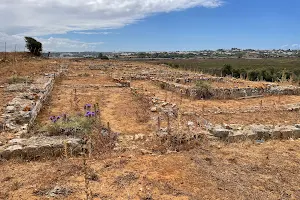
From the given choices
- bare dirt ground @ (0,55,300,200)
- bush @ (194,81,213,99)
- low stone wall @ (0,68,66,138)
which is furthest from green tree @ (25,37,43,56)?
bare dirt ground @ (0,55,300,200)

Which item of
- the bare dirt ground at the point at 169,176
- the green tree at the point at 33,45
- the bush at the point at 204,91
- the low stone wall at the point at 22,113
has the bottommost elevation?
the bare dirt ground at the point at 169,176

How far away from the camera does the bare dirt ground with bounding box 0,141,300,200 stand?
4.57 m

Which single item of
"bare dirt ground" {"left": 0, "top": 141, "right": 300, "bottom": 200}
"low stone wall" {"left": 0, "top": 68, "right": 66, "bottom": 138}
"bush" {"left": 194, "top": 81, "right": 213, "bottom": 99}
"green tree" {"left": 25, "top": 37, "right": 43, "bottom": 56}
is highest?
"green tree" {"left": 25, "top": 37, "right": 43, "bottom": 56}

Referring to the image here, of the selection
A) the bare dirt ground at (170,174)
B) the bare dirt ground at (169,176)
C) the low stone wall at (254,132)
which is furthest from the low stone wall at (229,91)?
the bare dirt ground at (169,176)

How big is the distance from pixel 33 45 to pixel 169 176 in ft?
107

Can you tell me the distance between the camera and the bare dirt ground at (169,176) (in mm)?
4566

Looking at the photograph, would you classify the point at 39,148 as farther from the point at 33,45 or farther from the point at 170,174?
the point at 33,45

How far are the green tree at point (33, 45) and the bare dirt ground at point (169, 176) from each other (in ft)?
101

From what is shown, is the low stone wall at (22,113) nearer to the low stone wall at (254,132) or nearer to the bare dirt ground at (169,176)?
the bare dirt ground at (169,176)

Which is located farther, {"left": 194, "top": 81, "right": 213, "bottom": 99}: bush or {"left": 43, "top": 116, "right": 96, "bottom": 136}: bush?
{"left": 194, "top": 81, "right": 213, "bottom": 99}: bush

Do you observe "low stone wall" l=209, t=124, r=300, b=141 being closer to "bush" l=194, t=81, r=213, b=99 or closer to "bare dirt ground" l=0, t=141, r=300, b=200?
"bare dirt ground" l=0, t=141, r=300, b=200

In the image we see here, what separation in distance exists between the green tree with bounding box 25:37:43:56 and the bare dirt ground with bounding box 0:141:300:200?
3077 centimetres

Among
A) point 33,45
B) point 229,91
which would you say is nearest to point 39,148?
point 229,91

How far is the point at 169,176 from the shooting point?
200 inches
